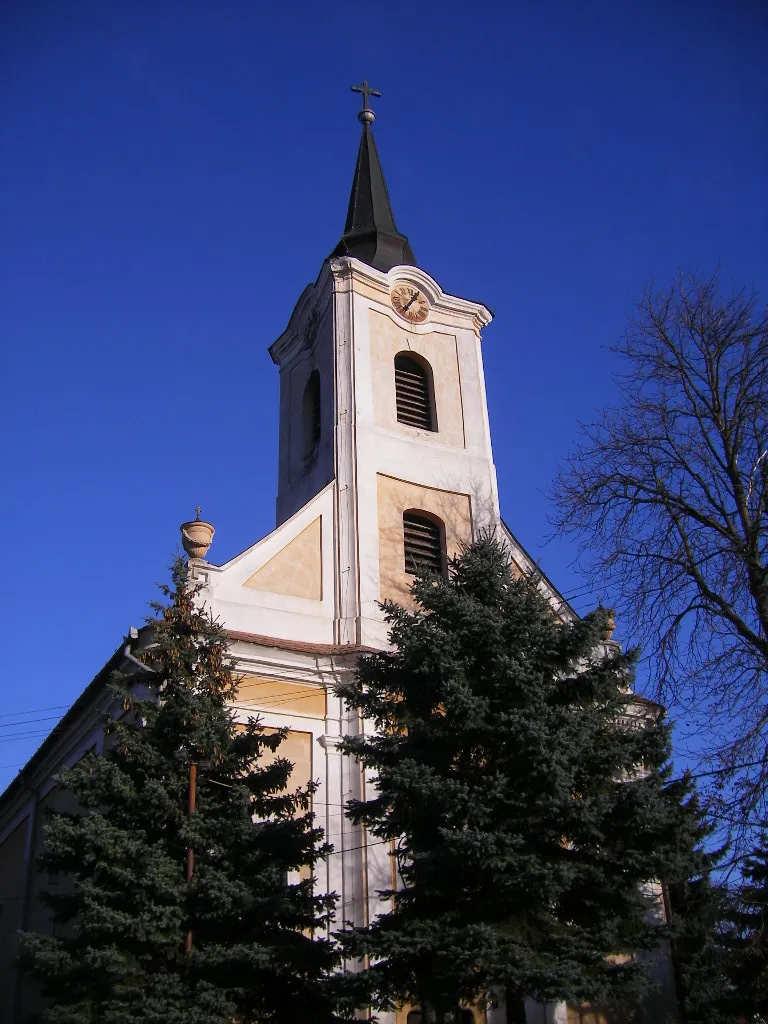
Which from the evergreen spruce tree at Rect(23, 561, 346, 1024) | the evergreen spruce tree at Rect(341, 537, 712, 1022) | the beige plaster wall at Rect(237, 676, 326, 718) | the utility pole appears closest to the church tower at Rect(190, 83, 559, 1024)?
the beige plaster wall at Rect(237, 676, 326, 718)

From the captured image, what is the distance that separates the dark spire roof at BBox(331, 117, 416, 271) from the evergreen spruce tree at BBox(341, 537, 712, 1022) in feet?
43.4

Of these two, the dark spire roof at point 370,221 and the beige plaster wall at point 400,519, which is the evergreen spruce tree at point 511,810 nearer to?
the beige plaster wall at point 400,519

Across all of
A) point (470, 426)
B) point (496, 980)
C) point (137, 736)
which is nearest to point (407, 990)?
point (496, 980)

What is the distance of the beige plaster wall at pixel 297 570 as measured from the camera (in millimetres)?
18281

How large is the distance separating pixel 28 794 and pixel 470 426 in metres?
12.4

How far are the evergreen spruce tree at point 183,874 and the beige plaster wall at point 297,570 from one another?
5085 mm

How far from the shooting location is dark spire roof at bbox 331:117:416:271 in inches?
971

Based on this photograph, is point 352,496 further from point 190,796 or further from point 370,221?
point 370,221

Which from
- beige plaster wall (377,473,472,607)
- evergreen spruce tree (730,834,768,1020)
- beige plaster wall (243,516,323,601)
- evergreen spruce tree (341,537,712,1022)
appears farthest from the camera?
beige plaster wall (377,473,472,607)

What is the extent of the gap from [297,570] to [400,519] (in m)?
2.40

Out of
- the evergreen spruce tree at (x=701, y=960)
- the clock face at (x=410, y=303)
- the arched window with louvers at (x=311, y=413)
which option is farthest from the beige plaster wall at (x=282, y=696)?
the clock face at (x=410, y=303)

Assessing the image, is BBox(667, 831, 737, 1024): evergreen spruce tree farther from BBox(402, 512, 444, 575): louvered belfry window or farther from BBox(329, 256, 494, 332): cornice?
→ BBox(329, 256, 494, 332): cornice

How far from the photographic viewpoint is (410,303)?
2305 centimetres

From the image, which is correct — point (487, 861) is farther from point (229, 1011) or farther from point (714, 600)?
point (714, 600)
